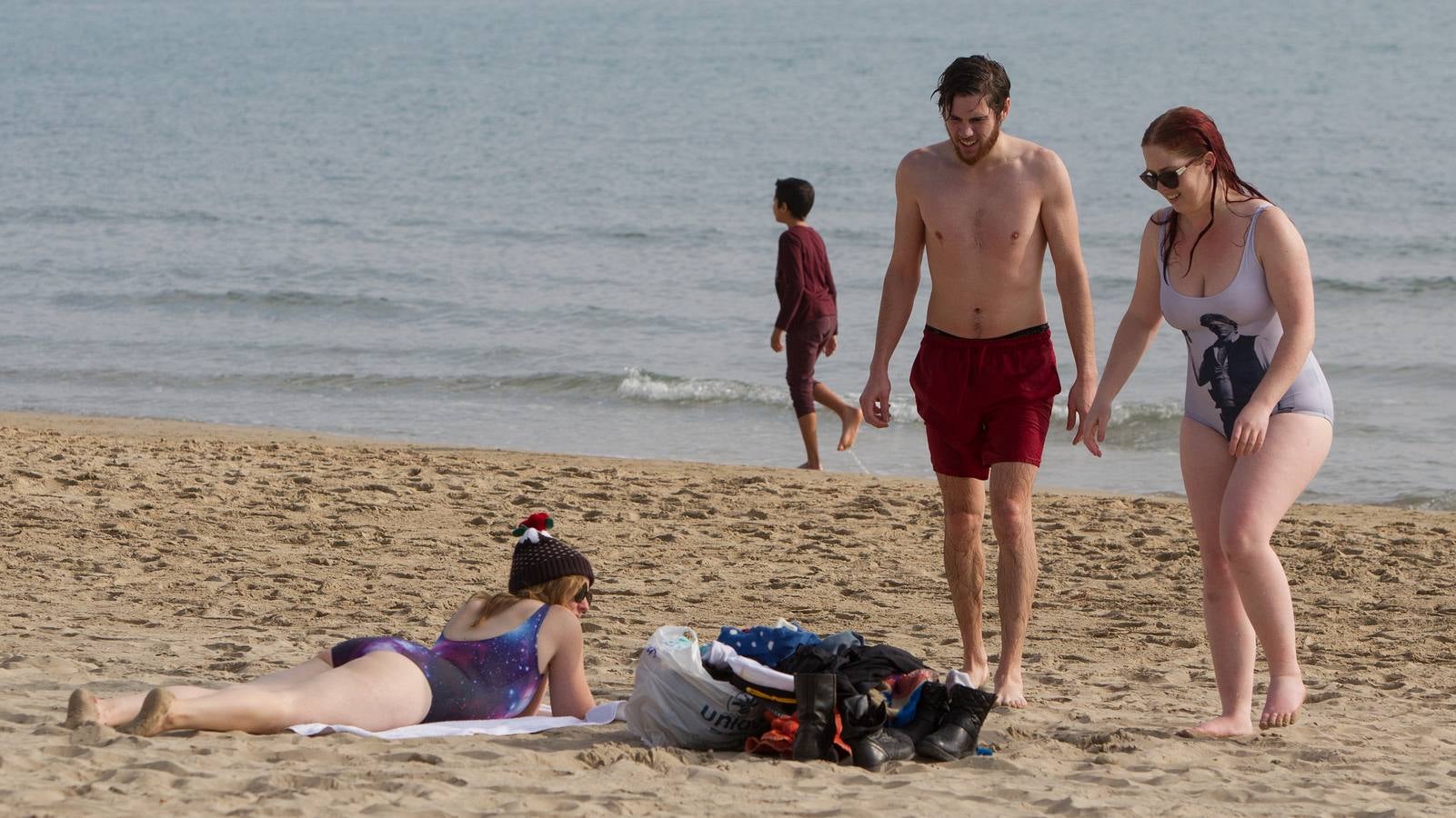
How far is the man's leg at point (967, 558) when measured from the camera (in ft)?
16.5

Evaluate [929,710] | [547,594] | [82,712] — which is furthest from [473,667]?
[929,710]

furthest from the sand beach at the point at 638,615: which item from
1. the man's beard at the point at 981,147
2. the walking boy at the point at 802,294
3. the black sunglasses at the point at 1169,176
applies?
the man's beard at the point at 981,147

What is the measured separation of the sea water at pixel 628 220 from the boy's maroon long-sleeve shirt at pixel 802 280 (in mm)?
1835

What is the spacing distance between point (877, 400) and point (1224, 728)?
1471 millimetres

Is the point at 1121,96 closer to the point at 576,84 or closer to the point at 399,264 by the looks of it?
the point at 576,84

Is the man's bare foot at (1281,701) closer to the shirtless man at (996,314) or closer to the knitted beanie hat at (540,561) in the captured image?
the shirtless man at (996,314)

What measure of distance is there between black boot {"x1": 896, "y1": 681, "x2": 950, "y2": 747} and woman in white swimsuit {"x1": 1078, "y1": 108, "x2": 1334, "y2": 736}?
812 millimetres

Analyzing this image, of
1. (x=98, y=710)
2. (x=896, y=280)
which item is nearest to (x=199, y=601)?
(x=98, y=710)

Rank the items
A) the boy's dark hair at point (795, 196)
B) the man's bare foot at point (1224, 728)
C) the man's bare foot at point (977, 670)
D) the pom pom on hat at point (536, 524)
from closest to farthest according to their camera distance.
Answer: the man's bare foot at point (1224, 728) < the pom pom on hat at point (536, 524) < the man's bare foot at point (977, 670) < the boy's dark hair at point (795, 196)

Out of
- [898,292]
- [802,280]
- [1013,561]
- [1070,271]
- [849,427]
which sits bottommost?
[1013,561]

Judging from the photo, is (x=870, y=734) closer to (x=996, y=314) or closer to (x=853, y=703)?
(x=853, y=703)

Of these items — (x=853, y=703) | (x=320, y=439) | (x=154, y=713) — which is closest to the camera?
(x=154, y=713)

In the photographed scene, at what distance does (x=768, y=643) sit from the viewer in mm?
4582

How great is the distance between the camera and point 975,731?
4359 mm
